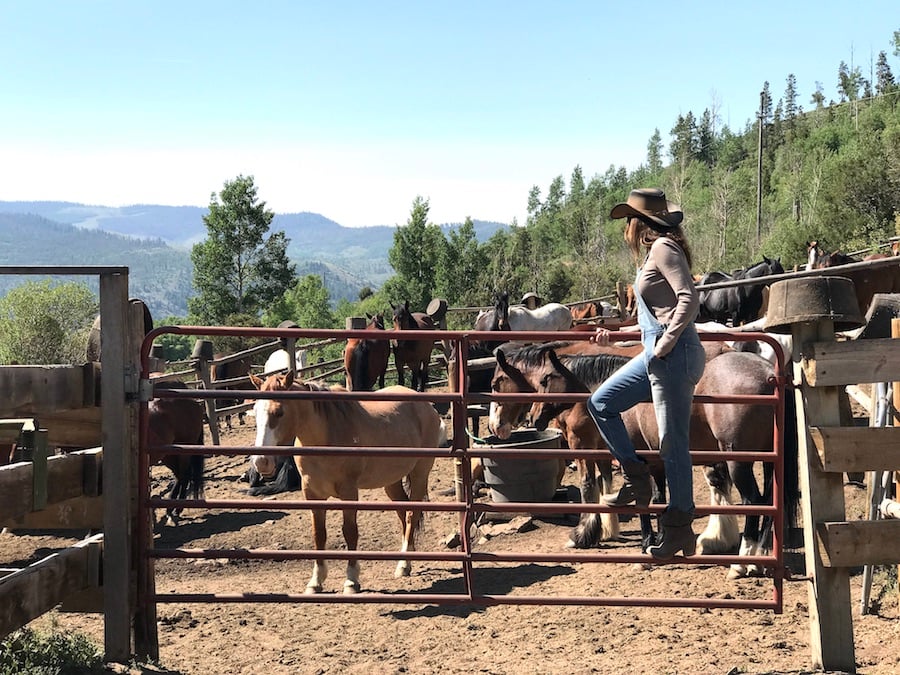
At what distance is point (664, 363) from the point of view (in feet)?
12.6

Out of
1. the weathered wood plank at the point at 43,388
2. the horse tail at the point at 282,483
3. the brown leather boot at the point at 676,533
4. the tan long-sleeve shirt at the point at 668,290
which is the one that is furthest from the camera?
the horse tail at the point at 282,483

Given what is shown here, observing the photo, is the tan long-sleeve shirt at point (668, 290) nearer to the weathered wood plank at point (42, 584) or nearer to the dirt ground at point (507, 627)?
the dirt ground at point (507, 627)

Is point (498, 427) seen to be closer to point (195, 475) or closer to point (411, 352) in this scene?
point (195, 475)

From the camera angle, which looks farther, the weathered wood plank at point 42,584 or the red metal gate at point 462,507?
the red metal gate at point 462,507

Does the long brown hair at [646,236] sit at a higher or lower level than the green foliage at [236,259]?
lower

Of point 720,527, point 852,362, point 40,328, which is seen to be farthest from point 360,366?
point 40,328

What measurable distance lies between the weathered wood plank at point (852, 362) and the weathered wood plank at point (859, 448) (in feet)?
0.77

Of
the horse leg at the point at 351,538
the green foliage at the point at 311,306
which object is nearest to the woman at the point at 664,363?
the horse leg at the point at 351,538

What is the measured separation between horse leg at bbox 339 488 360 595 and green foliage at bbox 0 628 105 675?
2538 mm

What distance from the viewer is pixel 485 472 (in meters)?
8.77

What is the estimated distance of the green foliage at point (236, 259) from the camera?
66.8 m

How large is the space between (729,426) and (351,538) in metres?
3.11

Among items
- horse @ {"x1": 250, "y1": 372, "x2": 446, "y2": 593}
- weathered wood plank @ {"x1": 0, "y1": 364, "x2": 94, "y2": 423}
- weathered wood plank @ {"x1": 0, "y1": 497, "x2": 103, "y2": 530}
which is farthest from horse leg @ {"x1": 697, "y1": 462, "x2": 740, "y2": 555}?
weathered wood plank @ {"x1": 0, "y1": 364, "x2": 94, "y2": 423}

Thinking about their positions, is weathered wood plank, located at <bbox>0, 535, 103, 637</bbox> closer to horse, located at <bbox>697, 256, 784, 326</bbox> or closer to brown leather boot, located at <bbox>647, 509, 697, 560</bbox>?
brown leather boot, located at <bbox>647, 509, 697, 560</bbox>
